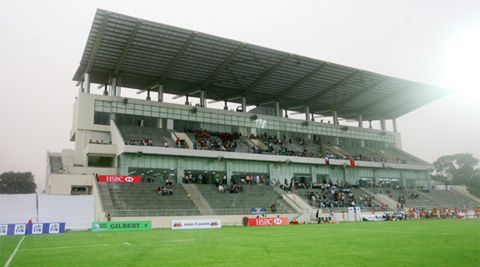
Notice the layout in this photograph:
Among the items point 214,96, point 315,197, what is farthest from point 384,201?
point 214,96

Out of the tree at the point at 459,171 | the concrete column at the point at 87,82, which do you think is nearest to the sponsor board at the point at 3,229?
the concrete column at the point at 87,82

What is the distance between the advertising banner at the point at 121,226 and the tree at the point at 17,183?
104m

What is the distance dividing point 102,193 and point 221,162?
63.1 ft

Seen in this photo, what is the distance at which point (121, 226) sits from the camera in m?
37.3

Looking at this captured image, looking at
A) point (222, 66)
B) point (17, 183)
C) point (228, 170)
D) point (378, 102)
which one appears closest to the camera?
point (228, 170)

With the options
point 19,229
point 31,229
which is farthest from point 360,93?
point 19,229

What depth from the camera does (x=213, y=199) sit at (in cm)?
4991

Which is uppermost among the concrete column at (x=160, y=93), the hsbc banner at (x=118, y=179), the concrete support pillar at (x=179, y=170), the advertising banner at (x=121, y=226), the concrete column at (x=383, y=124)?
the concrete column at (x=160, y=93)

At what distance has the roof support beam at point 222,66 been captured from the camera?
56147 mm

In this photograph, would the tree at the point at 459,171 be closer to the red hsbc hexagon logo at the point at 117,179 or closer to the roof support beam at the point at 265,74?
the roof support beam at the point at 265,74

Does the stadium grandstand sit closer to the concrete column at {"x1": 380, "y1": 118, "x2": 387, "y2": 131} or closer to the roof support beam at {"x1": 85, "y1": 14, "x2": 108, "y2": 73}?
the roof support beam at {"x1": 85, "y1": 14, "x2": 108, "y2": 73}

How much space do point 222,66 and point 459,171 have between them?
11059 centimetres

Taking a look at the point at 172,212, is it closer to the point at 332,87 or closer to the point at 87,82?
the point at 87,82

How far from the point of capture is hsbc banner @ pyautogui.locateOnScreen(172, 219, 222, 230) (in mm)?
38875
